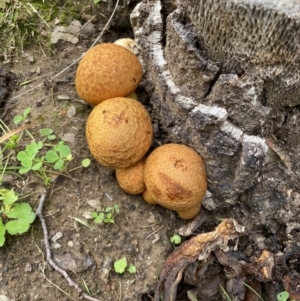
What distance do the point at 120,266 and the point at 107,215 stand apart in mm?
381

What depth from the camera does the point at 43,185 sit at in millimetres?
3219

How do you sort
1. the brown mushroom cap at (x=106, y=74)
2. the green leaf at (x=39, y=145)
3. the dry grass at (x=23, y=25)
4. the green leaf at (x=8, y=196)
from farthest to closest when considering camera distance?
the dry grass at (x=23, y=25) < the green leaf at (x=39, y=145) < the brown mushroom cap at (x=106, y=74) < the green leaf at (x=8, y=196)

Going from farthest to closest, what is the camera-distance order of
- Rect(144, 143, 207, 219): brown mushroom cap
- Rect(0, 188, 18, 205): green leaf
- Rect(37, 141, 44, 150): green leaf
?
Rect(37, 141, 44, 150): green leaf < Rect(0, 188, 18, 205): green leaf < Rect(144, 143, 207, 219): brown mushroom cap

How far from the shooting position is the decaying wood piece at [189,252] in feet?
9.65

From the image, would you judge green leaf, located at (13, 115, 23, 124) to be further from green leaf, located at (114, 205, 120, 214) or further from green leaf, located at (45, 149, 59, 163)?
green leaf, located at (114, 205, 120, 214)

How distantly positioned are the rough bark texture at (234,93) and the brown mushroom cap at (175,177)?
153mm

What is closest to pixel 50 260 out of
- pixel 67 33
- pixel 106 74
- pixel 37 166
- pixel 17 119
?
pixel 37 166

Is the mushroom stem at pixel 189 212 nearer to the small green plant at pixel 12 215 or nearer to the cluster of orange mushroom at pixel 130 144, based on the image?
the cluster of orange mushroom at pixel 130 144

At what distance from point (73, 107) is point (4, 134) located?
599 millimetres

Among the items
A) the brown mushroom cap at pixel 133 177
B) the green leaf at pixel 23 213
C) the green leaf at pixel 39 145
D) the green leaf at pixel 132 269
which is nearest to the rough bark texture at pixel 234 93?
the brown mushroom cap at pixel 133 177

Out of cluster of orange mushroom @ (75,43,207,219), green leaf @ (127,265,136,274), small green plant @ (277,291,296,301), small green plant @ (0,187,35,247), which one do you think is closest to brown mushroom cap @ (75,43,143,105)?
cluster of orange mushroom @ (75,43,207,219)

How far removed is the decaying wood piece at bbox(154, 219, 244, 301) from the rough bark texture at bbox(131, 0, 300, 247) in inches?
9.2

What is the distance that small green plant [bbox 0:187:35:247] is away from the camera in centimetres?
291

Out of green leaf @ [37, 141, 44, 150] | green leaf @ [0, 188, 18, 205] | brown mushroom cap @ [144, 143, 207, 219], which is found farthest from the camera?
green leaf @ [37, 141, 44, 150]
